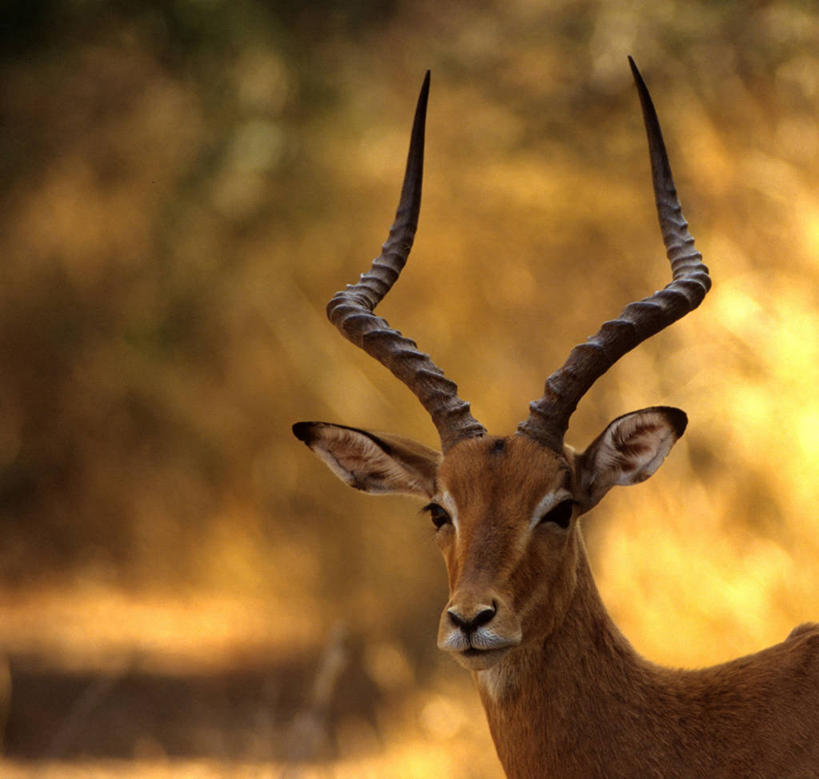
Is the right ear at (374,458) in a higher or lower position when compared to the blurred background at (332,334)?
lower

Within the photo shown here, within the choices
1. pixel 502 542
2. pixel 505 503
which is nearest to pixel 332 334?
pixel 505 503

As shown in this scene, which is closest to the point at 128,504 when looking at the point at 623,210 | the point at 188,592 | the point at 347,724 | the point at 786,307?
the point at 188,592

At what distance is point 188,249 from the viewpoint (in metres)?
13.7

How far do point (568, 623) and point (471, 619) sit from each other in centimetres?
65

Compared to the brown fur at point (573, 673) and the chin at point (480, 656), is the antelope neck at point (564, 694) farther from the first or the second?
the chin at point (480, 656)

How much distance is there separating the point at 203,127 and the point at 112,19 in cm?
179

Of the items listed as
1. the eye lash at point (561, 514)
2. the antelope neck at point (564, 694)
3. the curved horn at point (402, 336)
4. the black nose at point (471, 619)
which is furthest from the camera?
the curved horn at point (402, 336)

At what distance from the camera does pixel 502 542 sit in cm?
459

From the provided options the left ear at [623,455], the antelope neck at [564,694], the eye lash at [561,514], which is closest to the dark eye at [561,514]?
the eye lash at [561,514]

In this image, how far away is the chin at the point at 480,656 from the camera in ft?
14.1

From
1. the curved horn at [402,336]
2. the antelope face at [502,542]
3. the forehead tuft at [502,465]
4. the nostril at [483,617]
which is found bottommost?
the nostril at [483,617]

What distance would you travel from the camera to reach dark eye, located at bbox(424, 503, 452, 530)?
4.93 metres

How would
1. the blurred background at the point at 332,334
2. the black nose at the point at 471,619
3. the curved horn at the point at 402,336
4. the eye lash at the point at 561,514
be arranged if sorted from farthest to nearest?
the blurred background at the point at 332,334
the curved horn at the point at 402,336
the eye lash at the point at 561,514
the black nose at the point at 471,619

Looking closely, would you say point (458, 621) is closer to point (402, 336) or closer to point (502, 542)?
point (502, 542)
